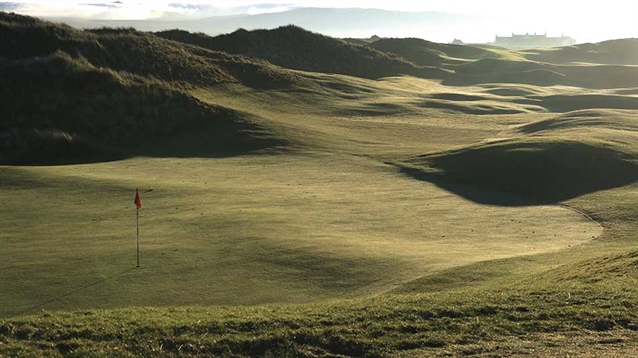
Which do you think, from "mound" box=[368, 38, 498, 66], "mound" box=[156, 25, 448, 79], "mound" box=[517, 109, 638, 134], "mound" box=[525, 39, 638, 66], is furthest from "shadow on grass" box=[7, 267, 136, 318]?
"mound" box=[525, 39, 638, 66]

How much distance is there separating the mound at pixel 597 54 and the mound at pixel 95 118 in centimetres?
→ 12776

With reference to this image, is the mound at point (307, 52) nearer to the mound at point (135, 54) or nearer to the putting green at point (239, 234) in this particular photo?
the mound at point (135, 54)

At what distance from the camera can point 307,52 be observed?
124 metres

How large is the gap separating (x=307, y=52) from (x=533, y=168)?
272ft

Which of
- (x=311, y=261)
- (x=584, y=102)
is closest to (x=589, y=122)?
(x=584, y=102)

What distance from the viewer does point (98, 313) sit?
17859 mm

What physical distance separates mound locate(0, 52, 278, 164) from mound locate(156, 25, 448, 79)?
42.9 metres

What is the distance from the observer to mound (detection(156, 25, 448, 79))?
11694 centimetres

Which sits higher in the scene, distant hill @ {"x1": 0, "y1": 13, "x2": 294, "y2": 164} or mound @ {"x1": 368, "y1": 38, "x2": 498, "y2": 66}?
mound @ {"x1": 368, "y1": 38, "x2": 498, "y2": 66}

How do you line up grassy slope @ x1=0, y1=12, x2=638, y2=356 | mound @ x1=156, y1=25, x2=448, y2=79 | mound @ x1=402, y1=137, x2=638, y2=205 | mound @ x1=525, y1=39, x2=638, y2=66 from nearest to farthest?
grassy slope @ x1=0, y1=12, x2=638, y2=356 → mound @ x1=402, y1=137, x2=638, y2=205 → mound @ x1=156, y1=25, x2=448, y2=79 → mound @ x1=525, y1=39, x2=638, y2=66

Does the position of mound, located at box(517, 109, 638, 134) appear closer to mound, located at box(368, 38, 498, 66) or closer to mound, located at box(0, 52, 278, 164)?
mound, located at box(0, 52, 278, 164)

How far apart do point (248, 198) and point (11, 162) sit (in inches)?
1097

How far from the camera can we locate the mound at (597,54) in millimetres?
178625

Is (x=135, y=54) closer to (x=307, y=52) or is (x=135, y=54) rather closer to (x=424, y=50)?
(x=307, y=52)
